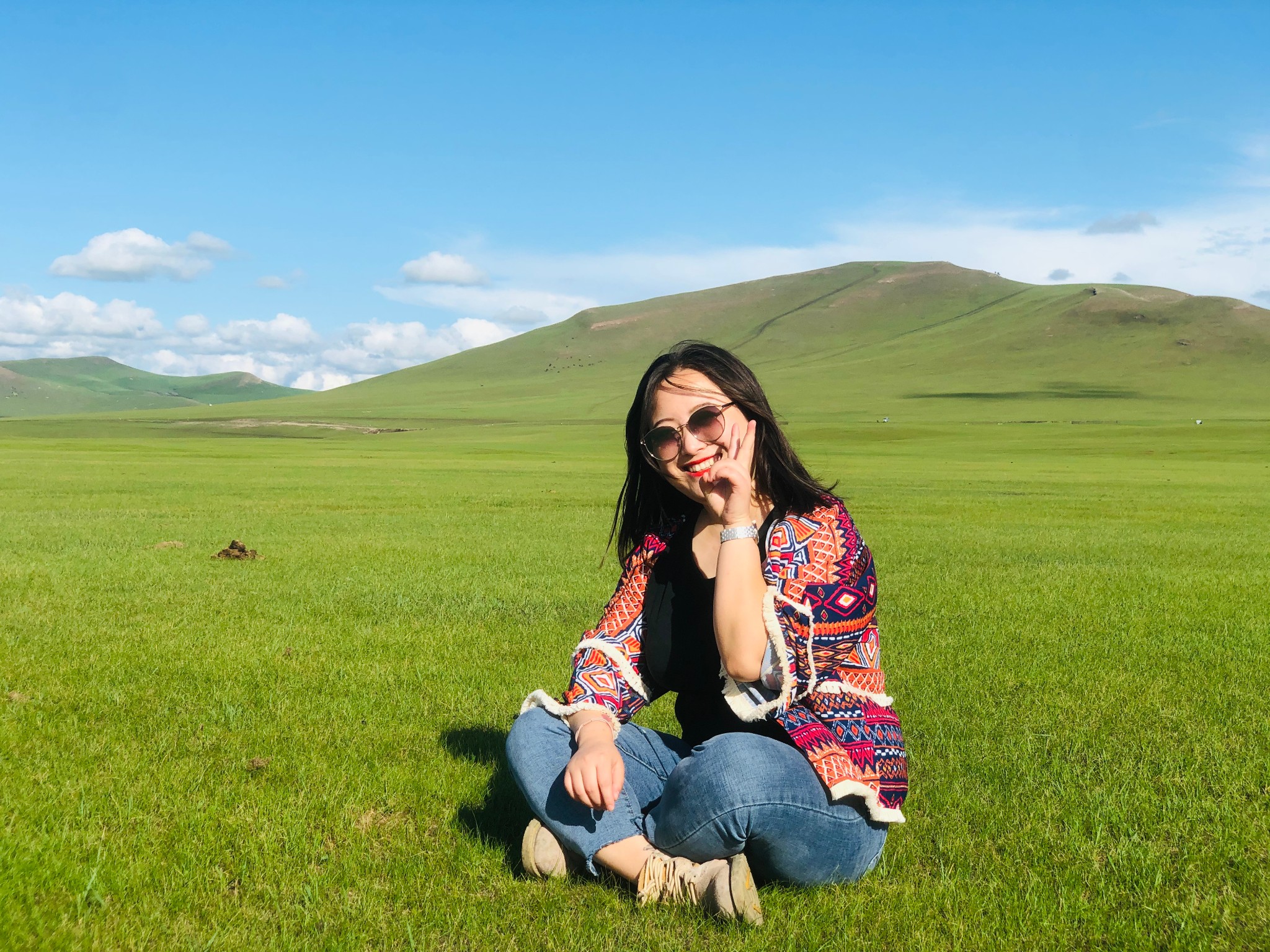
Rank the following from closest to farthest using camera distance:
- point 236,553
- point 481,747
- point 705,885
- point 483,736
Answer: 1. point 705,885
2. point 481,747
3. point 483,736
4. point 236,553

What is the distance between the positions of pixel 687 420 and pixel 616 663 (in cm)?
109

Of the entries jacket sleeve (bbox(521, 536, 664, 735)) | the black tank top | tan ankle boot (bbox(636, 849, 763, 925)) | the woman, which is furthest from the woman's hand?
tan ankle boot (bbox(636, 849, 763, 925))

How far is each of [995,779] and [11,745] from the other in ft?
17.8

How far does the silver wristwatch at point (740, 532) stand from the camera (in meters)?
3.78

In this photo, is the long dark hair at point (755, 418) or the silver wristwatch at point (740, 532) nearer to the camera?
the silver wristwatch at point (740, 532)

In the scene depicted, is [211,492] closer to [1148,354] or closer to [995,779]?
[995,779]

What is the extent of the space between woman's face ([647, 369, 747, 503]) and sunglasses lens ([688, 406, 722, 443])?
1 centimetres

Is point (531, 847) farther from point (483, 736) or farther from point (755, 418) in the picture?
point (483, 736)

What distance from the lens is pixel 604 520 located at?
2211 cm

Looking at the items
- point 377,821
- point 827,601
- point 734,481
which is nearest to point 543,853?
point 377,821

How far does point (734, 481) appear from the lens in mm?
3820

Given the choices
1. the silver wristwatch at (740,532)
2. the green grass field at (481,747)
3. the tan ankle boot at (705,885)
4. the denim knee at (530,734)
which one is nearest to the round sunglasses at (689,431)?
the silver wristwatch at (740,532)

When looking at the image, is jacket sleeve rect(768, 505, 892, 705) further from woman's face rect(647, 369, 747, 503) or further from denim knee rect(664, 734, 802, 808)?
woman's face rect(647, 369, 747, 503)

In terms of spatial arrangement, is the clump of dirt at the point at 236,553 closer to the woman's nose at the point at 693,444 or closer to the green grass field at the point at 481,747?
the green grass field at the point at 481,747
